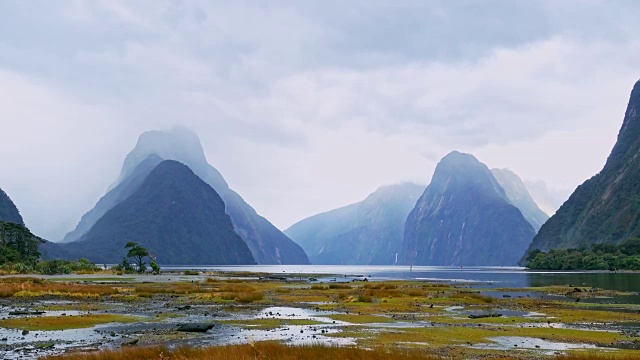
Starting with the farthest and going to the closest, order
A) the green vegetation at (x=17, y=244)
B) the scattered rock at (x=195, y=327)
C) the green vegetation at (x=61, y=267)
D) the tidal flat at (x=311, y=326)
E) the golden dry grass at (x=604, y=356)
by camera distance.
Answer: the green vegetation at (x=17, y=244), the green vegetation at (x=61, y=267), the scattered rock at (x=195, y=327), the tidal flat at (x=311, y=326), the golden dry grass at (x=604, y=356)

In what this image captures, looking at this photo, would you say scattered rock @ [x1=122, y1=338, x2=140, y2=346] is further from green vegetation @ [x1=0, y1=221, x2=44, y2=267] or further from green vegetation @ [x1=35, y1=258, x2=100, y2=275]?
green vegetation @ [x1=0, y1=221, x2=44, y2=267]

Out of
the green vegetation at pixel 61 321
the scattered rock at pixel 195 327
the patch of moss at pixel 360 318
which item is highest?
the scattered rock at pixel 195 327

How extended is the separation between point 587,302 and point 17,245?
407ft

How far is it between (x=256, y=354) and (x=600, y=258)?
17144 cm

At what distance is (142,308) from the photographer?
44.0 metres

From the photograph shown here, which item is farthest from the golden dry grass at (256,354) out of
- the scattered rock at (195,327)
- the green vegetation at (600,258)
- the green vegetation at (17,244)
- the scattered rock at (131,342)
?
the green vegetation at (600,258)

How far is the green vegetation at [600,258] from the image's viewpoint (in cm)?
15750

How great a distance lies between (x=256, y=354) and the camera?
18.2 metres

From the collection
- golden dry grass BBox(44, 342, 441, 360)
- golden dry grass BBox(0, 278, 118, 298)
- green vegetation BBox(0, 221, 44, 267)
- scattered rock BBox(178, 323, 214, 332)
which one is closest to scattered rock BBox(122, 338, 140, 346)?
scattered rock BBox(178, 323, 214, 332)

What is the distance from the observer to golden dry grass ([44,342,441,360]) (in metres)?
17.5

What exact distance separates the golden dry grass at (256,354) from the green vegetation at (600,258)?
162 m

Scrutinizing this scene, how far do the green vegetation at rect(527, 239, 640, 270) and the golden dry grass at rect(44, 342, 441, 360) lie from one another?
162m

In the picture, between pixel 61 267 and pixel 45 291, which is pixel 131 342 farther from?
pixel 61 267

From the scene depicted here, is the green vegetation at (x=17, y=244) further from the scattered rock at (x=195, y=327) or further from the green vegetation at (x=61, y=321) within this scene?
the scattered rock at (x=195, y=327)
